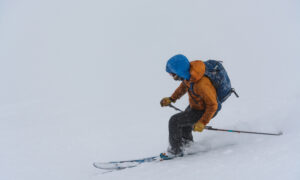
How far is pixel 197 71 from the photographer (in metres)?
3.64

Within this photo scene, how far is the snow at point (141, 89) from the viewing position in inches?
175

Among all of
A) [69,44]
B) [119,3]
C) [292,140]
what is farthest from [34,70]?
[119,3]

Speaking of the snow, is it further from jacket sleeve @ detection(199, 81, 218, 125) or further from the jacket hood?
the jacket hood

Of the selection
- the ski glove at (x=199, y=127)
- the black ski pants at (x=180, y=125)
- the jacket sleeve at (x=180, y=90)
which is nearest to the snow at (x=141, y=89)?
the black ski pants at (x=180, y=125)

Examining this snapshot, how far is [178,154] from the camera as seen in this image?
467cm

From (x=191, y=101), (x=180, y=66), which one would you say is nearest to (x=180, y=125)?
(x=191, y=101)

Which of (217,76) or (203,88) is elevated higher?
(217,76)

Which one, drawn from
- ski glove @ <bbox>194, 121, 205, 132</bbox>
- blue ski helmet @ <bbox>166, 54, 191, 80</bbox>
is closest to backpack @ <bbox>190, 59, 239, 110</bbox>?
blue ski helmet @ <bbox>166, 54, 191, 80</bbox>

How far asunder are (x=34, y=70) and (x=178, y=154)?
19572mm

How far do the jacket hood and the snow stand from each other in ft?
4.48

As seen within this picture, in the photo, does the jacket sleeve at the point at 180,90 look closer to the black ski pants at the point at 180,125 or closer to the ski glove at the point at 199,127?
the black ski pants at the point at 180,125

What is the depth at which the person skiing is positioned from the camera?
3678 mm

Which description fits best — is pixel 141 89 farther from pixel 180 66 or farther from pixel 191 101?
pixel 180 66

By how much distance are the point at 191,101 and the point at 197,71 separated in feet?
2.64
